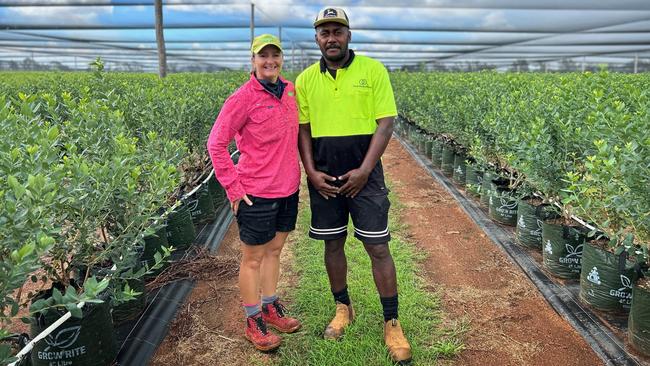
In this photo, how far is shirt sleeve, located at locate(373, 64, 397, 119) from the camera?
2701mm

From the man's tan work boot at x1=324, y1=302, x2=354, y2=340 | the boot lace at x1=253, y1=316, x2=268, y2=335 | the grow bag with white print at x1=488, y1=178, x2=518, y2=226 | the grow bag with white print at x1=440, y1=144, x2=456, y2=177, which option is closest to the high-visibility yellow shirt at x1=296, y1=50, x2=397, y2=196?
the man's tan work boot at x1=324, y1=302, x2=354, y2=340

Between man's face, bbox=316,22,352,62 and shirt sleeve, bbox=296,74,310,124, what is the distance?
25 centimetres

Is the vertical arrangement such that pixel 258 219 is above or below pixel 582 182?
below

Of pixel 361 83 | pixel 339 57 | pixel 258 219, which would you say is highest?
pixel 339 57

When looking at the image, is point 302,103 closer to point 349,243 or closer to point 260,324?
point 260,324

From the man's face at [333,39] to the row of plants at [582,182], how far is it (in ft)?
5.18

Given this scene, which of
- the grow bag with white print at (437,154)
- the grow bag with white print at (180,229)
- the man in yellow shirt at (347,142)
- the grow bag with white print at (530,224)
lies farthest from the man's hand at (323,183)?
the grow bag with white print at (437,154)

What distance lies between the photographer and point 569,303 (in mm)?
3451

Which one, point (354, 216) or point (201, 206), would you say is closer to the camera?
point (354, 216)

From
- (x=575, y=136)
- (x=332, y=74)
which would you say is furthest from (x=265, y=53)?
(x=575, y=136)

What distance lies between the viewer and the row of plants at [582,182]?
2828 mm

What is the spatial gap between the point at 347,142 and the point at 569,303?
201 centimetres

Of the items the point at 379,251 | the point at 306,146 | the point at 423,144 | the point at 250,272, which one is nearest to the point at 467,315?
the point at 379,251

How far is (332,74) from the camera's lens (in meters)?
2.75
